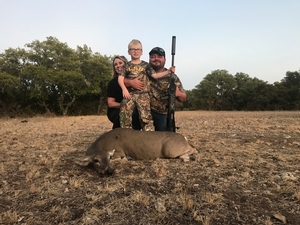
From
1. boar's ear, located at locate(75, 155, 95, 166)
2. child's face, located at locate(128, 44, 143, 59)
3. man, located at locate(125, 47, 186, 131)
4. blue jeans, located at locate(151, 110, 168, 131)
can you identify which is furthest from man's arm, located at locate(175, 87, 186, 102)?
boar's ear, located at locate(75, 155, 95, 166)

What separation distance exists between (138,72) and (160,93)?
0.96 metres

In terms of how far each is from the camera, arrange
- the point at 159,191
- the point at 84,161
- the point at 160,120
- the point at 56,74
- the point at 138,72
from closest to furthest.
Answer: the point at 159,191
the point at 84,161
the point at 138,72
the point at 160,120
the point at 56,74

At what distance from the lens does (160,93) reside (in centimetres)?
660

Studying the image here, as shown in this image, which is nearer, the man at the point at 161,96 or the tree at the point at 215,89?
the man at the point at 161,96

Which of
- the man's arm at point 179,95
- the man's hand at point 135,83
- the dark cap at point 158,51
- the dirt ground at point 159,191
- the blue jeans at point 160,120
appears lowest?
the dirt ground at point 159,191

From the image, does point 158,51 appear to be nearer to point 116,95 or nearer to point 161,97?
point 161,97

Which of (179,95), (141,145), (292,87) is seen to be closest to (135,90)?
(179,95)

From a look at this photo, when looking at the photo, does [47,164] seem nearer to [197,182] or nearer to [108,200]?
[108,200]

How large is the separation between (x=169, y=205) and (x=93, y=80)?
26347 millimetres

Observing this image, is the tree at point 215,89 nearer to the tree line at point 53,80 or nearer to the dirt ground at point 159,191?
the tree line at point 53,80

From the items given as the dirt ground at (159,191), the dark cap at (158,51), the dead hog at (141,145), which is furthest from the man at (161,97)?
the dirt ground at (159,191)

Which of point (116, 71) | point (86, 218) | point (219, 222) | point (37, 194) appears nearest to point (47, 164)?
point (37, 194)

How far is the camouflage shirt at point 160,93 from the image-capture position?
655 centimetres

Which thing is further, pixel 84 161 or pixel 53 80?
pixel 53 80
